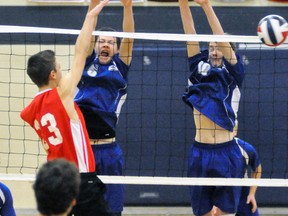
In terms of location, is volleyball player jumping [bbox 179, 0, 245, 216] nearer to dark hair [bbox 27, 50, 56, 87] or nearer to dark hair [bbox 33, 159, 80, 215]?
dark hair [bbox 27, 50, 56, 87]

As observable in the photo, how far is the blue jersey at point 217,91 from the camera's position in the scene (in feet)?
26.1

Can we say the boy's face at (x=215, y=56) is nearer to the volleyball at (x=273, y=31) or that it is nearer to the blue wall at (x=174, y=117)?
the volleyball at (x=273, y=31)

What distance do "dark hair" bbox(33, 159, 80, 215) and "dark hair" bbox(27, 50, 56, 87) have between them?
2101mm

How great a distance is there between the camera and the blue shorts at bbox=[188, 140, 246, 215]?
7984 mm

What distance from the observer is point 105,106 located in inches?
315

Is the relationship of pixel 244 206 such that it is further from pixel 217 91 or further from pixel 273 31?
pixel 273 31

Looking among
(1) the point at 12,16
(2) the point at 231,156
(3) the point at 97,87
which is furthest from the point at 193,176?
(1) the point at 12,16

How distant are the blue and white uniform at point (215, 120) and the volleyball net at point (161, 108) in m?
1.84

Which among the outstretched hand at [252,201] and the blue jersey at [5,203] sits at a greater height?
the blue jersey at [5,203]

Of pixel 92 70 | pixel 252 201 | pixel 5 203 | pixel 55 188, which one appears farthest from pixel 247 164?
pixel 55 188

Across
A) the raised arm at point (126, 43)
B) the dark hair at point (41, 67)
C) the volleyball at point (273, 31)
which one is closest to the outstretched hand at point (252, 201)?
the volleyball at point (273, 31)

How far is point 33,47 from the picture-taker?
32.8 feet

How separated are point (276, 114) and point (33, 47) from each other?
2901mm

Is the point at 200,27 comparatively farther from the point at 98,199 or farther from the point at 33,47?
the point at 98,199
